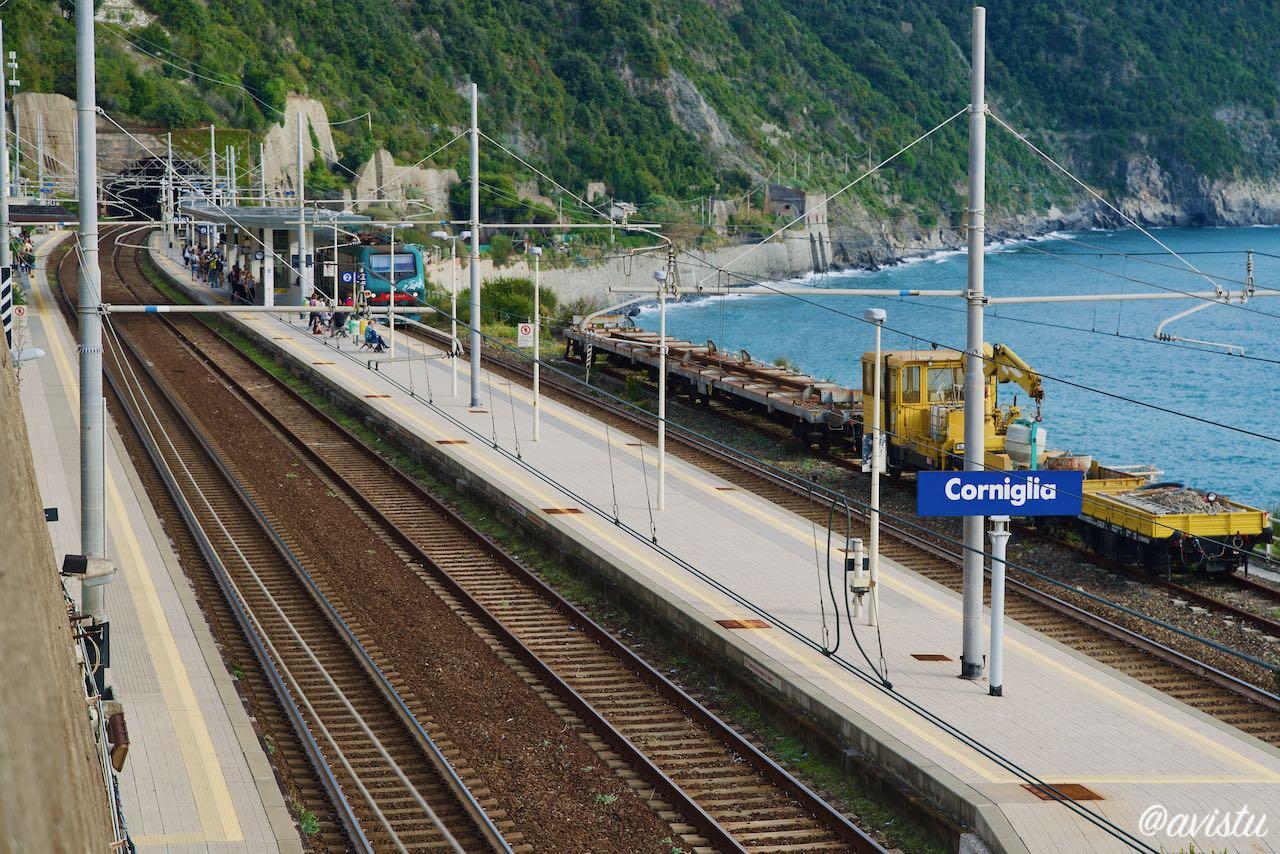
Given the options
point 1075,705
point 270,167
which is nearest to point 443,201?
point 270,167

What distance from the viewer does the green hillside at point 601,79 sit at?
361 feet

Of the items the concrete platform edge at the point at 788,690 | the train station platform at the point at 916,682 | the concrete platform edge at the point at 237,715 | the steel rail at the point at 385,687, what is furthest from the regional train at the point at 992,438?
the concrete platform edge at the point at 237,715

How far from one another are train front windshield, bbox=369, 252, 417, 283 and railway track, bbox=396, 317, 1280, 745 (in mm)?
30897

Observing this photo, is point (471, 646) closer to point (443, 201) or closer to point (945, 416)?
point (945, 416)

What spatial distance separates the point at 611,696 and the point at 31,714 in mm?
15100

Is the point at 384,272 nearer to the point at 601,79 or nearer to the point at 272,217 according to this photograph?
the point at 272,217

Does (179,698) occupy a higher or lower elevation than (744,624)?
lower

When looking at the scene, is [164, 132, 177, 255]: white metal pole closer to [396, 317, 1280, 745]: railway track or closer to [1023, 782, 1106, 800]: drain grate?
[396, 317, 1280, 745]: railway track

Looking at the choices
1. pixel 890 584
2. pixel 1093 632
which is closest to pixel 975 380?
pixel 1093 632

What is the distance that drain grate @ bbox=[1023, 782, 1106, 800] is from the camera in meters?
12.4

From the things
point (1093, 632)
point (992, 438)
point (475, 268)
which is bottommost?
point (1093, 632)

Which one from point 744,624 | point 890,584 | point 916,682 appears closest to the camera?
point 916,682

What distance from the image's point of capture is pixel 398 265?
59062mm

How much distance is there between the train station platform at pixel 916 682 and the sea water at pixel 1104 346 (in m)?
10.5
